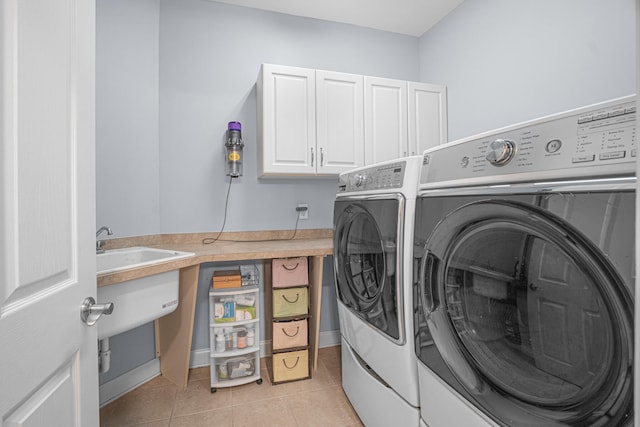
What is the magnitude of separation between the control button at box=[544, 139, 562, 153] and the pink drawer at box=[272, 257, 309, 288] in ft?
4.91

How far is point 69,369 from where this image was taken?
70 cm

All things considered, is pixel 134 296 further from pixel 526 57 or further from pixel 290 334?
pixel 526 57

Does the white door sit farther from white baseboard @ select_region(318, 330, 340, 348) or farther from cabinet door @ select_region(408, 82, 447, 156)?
cabinet door @ select_region(408, 82, 447, 156)

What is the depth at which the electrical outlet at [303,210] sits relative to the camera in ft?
7.74

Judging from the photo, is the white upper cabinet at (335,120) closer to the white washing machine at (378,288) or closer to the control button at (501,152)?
the white washing machine at (378,288)

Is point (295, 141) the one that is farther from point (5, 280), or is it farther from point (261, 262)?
point (5, 280)

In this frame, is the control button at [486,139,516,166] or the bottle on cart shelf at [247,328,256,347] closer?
the control button at [486,139,516,166]

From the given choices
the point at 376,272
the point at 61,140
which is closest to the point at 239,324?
the point at 376,272

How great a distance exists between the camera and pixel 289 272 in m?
1.92

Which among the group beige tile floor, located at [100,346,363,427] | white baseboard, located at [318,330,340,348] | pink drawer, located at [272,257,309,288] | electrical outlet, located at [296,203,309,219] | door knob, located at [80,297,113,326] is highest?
electrical outlet, located at [296,203,309,219]

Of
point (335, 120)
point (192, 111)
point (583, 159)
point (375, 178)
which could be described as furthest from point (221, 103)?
point (583, 159)

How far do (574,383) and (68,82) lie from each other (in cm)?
129

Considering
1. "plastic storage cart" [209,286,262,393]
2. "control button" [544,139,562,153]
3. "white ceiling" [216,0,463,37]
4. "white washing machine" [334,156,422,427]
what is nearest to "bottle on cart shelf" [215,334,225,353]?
"plastic storage cart" [209,286,262,393]

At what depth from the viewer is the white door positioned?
51 cm
